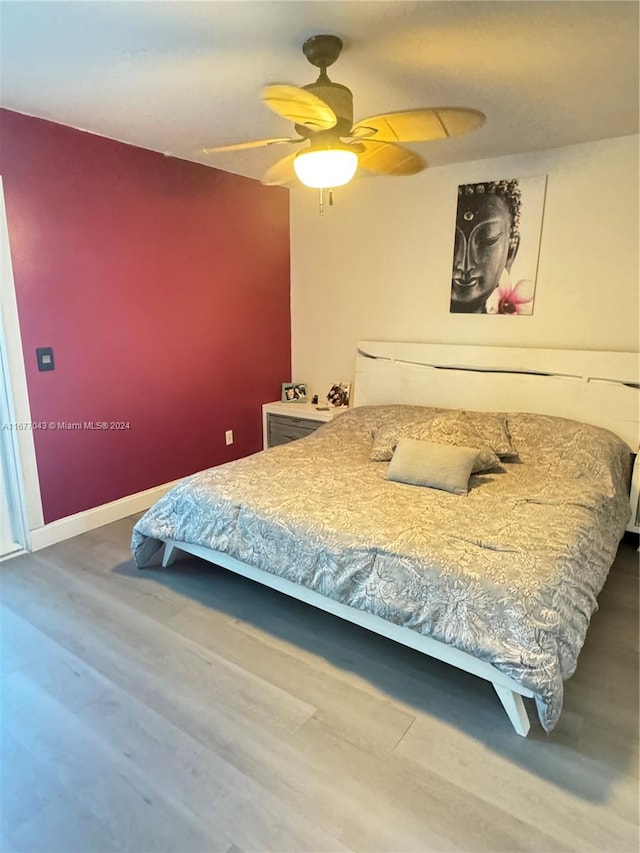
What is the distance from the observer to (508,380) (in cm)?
344

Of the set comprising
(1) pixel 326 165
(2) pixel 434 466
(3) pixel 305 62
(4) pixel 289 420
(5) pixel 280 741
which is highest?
(3) pixel 305 62

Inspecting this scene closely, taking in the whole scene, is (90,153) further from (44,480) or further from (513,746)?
(513,746)

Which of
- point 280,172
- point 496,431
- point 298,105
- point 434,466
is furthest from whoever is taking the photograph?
point 496,431

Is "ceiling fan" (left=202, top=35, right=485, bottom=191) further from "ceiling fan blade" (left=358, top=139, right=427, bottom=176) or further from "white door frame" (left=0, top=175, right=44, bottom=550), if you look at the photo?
"white door frame" (left=0, top=175, right=44, bottom=550)

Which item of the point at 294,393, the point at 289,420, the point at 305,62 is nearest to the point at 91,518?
the point at 289,420

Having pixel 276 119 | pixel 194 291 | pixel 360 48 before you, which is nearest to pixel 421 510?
pixel 360 48

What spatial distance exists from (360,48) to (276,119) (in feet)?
2.69

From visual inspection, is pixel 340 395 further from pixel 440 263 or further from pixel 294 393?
pixel 440 263

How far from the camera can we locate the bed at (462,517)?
5.74 ft

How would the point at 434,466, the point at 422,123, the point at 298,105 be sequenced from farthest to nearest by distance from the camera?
the point at 434,466 → the point at 422,123 → the point at 298,105

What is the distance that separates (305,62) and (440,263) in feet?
6.13

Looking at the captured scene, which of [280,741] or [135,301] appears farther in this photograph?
[135,301]

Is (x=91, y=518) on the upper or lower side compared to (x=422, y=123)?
lower

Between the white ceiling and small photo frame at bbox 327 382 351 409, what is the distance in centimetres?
196
